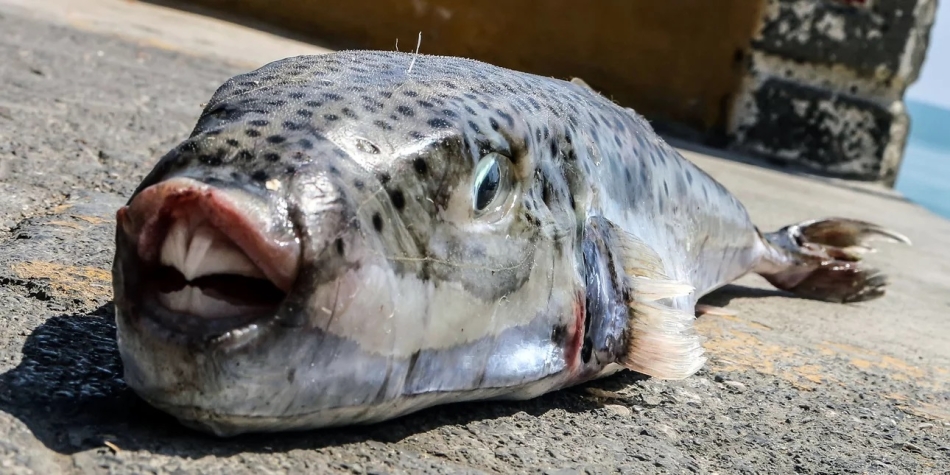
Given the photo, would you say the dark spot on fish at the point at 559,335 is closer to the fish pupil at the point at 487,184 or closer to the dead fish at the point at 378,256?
the dead fish at the point at 378,256

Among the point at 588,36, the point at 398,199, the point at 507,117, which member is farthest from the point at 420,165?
the point at 588,36

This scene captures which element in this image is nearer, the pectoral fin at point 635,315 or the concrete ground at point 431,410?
the concrete ground at point 431,410

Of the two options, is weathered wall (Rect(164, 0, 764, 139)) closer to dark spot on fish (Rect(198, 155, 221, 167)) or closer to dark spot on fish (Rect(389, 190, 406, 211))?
dark spot on fish (Rect(389, 190, 406, 211))

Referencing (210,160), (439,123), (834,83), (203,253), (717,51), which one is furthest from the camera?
(717,51)

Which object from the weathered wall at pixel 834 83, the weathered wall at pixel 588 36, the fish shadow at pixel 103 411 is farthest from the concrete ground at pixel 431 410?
the weathered wall at pixel 588 36

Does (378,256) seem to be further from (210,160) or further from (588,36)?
(588,36)

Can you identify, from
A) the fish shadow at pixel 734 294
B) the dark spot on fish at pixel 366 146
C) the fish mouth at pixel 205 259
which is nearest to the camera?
the fish mouth at pixel 205 259

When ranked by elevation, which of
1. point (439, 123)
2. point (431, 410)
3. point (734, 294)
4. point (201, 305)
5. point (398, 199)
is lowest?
point (734, 294)
